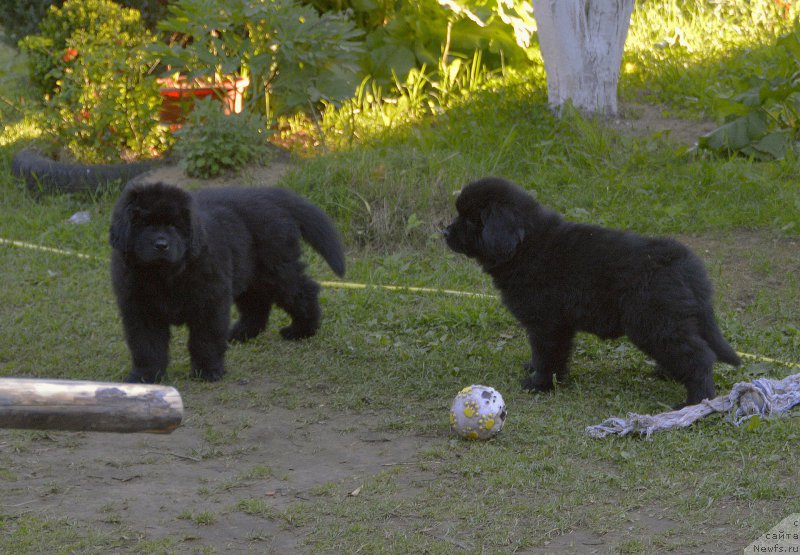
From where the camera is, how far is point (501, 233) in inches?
190

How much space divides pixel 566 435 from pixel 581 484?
527 millimetres

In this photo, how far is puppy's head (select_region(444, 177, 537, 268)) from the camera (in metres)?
4.84

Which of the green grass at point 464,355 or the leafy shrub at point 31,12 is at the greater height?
the leafy shrub at point 31,12

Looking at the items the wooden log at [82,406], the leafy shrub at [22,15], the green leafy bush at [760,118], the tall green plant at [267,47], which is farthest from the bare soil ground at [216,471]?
the leafy shrub at [22,15]

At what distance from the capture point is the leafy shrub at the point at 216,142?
782 cm

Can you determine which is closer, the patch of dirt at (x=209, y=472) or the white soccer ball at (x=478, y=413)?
the patch of dirt at (x=209, y=472)

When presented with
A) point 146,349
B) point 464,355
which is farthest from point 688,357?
point 146,349

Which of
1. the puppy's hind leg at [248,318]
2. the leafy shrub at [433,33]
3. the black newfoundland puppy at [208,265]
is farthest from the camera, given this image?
the leafy shrub at [433,33]

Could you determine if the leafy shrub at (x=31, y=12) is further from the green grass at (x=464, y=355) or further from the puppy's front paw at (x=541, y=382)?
the puppy's front paw at (x=541, y=382)

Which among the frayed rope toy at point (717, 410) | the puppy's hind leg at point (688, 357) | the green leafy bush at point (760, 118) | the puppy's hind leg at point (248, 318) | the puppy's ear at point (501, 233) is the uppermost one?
the green leafy bush at point (760, 118)

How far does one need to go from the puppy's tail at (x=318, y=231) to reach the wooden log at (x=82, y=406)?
9.67ft

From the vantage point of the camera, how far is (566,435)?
14.2ft

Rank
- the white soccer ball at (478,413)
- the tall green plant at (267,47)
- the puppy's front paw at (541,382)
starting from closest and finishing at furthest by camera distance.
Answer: the white soccer ball at (478,413)
the puppy's front paw at (541,382)
the tall green plant at (267,47)

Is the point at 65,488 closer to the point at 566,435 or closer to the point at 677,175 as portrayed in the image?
the point at 566,435
